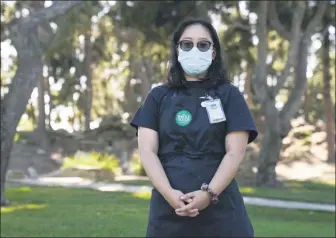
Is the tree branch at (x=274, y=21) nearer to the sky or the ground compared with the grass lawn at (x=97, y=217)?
nearer to the sky

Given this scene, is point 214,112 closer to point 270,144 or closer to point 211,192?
point 211,192

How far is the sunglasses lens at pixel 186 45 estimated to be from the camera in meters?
3.66

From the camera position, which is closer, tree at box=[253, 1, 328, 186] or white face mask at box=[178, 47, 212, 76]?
white face mask at box=[178, 47, 212, 76]

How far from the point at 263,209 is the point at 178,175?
11206mm

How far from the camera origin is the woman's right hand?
10.5ft

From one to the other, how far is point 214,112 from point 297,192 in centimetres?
1574

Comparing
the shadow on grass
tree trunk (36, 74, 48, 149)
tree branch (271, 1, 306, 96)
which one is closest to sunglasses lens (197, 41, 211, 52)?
the shadow on grass

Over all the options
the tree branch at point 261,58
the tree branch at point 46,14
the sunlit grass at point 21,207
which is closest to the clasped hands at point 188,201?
the sunlit grass at point 21,207

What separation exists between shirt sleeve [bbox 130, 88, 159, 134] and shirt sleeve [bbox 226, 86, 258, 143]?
0.39 m

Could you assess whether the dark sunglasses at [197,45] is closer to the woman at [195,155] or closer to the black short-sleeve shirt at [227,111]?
the woman at [195,155]

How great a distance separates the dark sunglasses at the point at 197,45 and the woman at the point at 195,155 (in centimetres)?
12

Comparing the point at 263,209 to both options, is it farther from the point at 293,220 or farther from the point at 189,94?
the point at 189,94

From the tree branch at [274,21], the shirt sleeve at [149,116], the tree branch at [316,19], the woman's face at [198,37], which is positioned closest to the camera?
the shirt sleeve at [149,116]

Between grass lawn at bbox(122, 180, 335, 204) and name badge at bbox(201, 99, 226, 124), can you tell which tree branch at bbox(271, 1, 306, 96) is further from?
name badge at bbox(201, 99, 226, 124)
